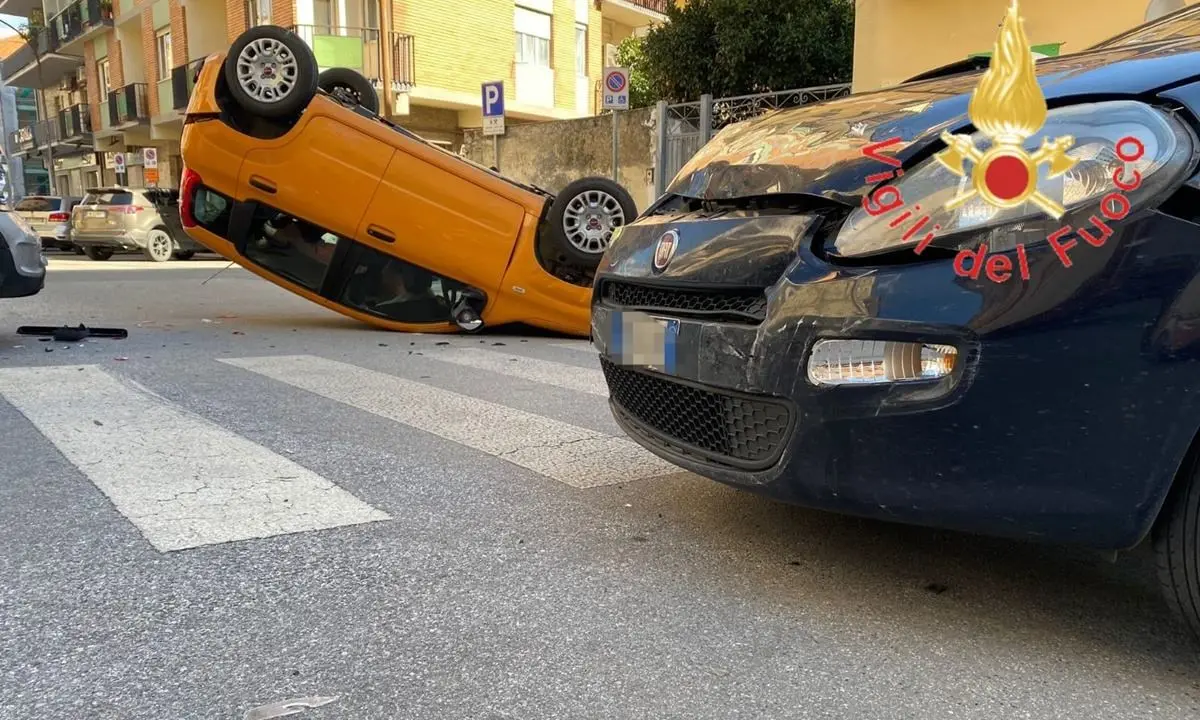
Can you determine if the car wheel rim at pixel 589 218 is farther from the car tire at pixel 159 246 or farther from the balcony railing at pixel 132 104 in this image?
the balcony railing at pixel 132 104

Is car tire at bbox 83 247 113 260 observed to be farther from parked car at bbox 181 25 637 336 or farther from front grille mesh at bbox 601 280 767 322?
front grille mesh at bbox 601 280 767 322

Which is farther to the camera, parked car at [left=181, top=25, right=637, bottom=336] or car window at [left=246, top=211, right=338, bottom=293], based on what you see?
car window at [left=246, top=211, right=338, bottom=293]

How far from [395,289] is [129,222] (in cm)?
1354

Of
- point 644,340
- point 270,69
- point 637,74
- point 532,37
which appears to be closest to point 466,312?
point 270,69

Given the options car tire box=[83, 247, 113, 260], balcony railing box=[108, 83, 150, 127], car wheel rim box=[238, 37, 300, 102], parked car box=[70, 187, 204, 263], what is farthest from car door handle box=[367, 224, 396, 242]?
balcony railing box=[108, 83, 150, 127]

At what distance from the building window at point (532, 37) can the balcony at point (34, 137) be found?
79.1 ft

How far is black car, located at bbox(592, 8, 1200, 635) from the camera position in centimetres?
195

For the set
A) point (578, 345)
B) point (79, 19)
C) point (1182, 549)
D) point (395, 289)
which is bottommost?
point (578, 345)

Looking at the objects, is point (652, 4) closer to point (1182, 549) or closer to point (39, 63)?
point (39, 63)

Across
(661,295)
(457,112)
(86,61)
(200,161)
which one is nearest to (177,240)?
(457,112)

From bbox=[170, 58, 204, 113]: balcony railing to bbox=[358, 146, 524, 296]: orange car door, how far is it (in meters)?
22.7

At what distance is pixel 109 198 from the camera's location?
1894cm

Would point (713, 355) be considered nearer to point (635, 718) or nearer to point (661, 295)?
point (661, 295)

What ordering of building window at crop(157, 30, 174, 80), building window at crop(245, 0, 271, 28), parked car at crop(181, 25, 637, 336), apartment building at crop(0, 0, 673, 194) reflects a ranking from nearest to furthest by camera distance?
1. parked car at crop(181, 25, 637, 336)
2. apartment building at crop(0, 0, 673, 194)
3. building window at crop(245, 0, 271, 28)
4. building window at crop(157, 30, 174, 80)
